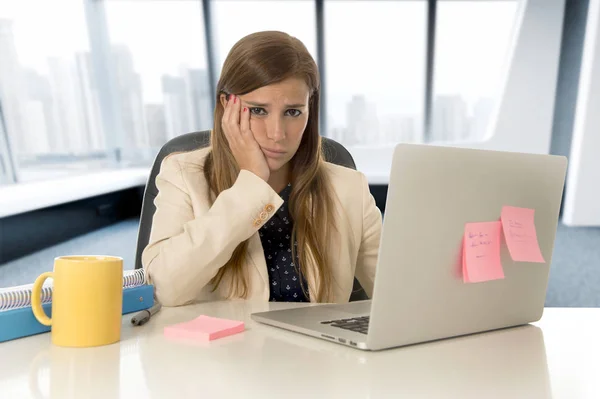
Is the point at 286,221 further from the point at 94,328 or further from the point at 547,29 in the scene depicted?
the point at 547,29

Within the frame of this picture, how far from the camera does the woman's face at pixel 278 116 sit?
136 centimetres

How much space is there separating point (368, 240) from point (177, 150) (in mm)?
545

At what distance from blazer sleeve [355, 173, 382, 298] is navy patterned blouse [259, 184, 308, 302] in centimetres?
18

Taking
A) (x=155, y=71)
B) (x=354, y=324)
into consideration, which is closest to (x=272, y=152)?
(x=354, y=324)

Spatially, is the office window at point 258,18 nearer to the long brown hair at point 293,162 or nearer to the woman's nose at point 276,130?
the long brown hair at point 293,162

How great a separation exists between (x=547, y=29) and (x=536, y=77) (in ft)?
1.72

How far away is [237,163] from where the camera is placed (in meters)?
1.45

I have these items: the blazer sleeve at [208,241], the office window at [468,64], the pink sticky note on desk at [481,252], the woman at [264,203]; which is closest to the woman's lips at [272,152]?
the woman at [264,203]

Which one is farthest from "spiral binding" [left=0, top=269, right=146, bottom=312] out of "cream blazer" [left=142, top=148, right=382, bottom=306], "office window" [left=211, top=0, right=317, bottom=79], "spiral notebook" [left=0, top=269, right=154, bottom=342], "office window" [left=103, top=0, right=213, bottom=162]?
"office window" [left=211, top=0, right=317, bottom=79]

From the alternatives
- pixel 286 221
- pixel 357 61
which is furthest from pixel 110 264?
pixel 357 61

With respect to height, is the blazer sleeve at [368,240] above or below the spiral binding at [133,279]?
below

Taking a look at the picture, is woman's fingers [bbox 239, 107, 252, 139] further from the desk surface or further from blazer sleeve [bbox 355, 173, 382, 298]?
the desk surface

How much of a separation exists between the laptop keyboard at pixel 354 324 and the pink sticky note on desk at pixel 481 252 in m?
0.16

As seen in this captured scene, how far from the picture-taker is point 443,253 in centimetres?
84
